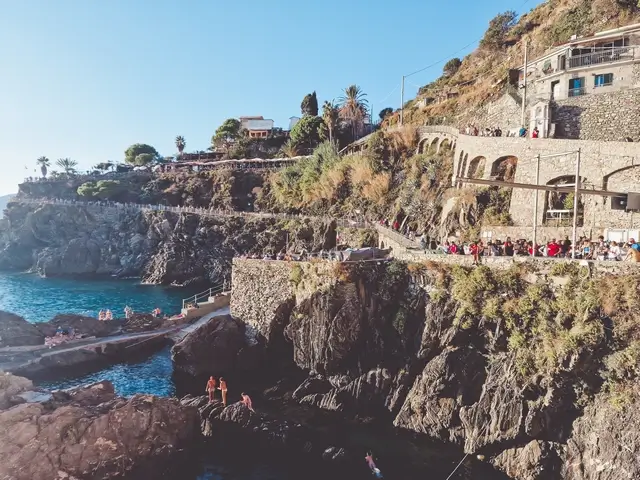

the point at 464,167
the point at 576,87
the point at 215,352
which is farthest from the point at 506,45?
the point at 215,352

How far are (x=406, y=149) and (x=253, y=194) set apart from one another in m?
31.7

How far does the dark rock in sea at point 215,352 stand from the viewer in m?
30.4

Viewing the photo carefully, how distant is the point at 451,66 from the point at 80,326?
70.5 metres

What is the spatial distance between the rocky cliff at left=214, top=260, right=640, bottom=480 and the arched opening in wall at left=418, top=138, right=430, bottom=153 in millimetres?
24170

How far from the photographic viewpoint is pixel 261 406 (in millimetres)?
26031

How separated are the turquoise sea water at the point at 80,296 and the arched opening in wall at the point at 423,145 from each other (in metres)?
31.3

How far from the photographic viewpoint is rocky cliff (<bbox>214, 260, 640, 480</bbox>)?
18859mm

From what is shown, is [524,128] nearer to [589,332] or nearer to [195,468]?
[589,332]

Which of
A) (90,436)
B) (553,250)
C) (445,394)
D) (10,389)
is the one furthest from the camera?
(553,250)

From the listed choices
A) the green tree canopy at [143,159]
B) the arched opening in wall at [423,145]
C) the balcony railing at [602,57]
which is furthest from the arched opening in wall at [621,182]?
the green tree canopy at [143,159]

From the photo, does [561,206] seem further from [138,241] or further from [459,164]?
[138,241]

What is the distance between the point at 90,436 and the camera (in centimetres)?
1842

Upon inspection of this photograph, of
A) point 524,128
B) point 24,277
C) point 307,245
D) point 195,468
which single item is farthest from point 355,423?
point 24,277

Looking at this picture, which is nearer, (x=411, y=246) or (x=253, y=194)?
(x=411, y=246)
